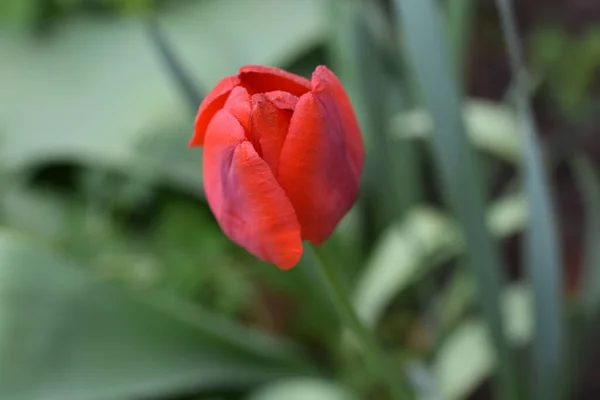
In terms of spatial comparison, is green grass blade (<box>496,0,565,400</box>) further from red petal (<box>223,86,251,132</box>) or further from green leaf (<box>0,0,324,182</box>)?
green leaf (<box>0,0,324,182</box>)

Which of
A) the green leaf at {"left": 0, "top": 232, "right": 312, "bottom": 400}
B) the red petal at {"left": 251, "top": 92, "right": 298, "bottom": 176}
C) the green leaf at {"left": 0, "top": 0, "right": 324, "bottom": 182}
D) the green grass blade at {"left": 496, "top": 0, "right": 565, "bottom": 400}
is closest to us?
the red petal at {"left": 251, "top": 92, "right": 298, "bottom": 176}

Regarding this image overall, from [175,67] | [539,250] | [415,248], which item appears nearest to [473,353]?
[415,248]

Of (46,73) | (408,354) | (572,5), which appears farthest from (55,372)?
(572,5)

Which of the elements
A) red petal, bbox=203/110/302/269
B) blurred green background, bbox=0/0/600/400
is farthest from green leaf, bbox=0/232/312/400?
red petal, bbox=203/110/302/269

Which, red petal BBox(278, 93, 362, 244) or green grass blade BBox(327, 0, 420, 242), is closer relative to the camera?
red petal BBox(278, 93, 362, 244)

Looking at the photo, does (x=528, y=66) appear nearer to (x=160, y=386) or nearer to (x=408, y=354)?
(x=408, y=354)

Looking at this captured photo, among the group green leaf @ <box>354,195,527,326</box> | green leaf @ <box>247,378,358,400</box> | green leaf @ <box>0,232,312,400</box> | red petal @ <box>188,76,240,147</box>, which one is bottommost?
green leaf @ <box>247,378,358,400</box>
